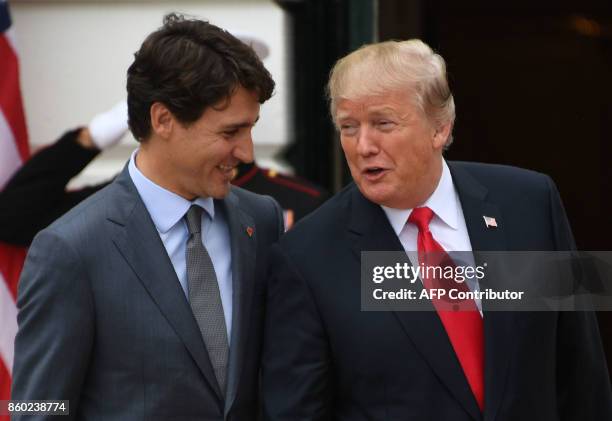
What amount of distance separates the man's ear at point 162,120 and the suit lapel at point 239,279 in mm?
263

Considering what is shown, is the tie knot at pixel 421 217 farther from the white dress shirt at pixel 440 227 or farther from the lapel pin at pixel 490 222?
the lapel pin at pixel 490 222

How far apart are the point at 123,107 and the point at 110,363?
1.86 m

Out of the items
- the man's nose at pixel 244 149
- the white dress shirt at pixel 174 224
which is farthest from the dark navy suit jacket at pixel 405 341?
the man's nose at pixel 244 149

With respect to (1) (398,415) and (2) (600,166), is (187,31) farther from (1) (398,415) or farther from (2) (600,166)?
(2) (600,166)

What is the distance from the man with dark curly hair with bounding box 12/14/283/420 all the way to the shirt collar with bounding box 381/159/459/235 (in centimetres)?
37

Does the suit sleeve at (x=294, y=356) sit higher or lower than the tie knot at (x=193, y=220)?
lower

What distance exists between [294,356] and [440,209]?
1.62 ft

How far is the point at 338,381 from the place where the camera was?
2.64m

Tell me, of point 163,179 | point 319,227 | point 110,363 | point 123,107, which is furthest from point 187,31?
point 123,107

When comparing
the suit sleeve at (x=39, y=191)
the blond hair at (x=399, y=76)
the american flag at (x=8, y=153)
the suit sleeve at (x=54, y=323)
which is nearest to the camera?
the suit sleeve at (x=54, y=323)

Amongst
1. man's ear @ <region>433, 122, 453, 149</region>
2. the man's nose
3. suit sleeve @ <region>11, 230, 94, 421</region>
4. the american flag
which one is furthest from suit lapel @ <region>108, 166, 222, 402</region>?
the american flag

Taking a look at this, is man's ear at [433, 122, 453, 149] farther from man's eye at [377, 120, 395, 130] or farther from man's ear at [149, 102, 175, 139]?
man's ear at [149, 102, 175, 139]

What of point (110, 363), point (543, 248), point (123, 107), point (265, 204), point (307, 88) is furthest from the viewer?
point (307, 88)

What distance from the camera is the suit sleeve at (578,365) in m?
2.71
